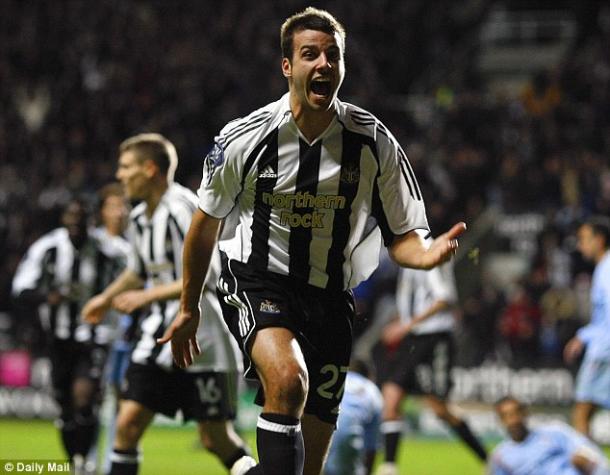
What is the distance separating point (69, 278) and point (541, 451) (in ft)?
11.9

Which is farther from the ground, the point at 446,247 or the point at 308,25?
the point at 308,25

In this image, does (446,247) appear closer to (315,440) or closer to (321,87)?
(321,87)

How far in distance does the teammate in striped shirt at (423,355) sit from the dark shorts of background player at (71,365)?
256 centimetres

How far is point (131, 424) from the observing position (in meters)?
6.07

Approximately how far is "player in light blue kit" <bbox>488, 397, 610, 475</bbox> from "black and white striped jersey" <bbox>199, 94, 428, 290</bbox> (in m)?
3.18

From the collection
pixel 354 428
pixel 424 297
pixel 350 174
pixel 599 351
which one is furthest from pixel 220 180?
pixel 424 297

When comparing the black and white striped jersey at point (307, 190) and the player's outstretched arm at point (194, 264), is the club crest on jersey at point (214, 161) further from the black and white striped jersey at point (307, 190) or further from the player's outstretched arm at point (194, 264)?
the player's outstretched arm at point (194, 264)

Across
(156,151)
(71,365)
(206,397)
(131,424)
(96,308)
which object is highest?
(156,151)

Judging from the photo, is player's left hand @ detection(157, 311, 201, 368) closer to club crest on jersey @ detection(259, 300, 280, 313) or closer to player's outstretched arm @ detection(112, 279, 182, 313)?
club crest on jersey @ detection(259, 300, 280, 313)

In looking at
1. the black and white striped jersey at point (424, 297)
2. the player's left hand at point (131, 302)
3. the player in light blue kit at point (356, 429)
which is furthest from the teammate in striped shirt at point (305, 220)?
the black and white striped jersey at point (424, 297)

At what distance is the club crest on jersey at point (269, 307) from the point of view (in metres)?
4.63

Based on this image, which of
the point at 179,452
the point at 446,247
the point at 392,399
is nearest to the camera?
the point at 446,247

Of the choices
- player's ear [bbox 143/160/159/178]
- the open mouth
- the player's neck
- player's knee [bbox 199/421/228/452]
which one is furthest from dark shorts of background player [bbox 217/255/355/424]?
player's ear [bbox 143/160/159/178]

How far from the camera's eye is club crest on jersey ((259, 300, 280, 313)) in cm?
463
